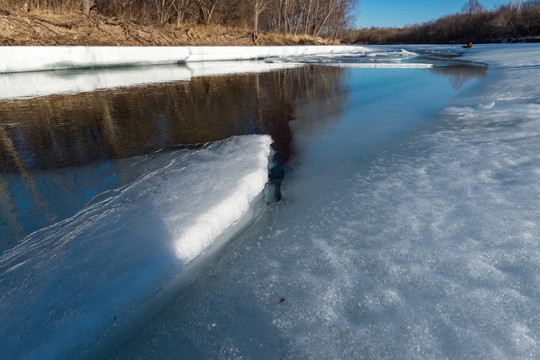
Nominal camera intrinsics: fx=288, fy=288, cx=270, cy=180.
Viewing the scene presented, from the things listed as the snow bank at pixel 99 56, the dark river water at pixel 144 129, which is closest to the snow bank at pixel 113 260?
the dark river water at pixel 144 129

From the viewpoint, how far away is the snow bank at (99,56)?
8.94 meters

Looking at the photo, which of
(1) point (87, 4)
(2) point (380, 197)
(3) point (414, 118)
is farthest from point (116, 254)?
(1) point (87, 4)

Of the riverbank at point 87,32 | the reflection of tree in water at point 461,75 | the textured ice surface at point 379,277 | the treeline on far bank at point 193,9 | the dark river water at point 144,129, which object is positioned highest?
the treeline on far bank at point 193,9

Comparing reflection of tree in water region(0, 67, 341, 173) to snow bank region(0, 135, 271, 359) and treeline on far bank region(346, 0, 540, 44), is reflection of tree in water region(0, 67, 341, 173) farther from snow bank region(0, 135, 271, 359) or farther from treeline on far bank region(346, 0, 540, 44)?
treeline on far bank region(346, 0, 540, 44)

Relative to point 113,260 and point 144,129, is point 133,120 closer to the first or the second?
point 144,129

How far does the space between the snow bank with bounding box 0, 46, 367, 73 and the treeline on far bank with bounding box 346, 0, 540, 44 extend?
30523 millimetres

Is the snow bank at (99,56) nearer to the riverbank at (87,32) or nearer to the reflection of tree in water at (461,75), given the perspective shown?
the riverbank at (87,32)

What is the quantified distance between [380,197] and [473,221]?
0.52 m

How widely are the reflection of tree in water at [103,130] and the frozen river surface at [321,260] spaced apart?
4 centimetres

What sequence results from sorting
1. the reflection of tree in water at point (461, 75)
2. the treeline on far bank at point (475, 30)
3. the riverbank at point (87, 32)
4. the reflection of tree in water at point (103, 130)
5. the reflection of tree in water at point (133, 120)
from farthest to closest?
the treeline on far bank at point (475, 30), the riverbank at point (87, 32), the reflection of tree in water at point (461, 75), the reflection of tree in water at point (133, 120), the reflection of tree in water at point (103, 130)

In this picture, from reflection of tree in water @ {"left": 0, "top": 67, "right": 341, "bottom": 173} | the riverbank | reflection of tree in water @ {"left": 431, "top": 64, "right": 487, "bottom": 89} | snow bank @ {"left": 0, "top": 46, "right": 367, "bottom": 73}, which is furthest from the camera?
the riverbank

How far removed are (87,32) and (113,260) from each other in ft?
53.2

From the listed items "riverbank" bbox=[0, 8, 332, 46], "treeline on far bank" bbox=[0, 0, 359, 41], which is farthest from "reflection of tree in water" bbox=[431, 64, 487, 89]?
"treeline on far bank" bbox=[0, 0, 359, 41]

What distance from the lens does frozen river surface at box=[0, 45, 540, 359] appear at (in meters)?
1.02
